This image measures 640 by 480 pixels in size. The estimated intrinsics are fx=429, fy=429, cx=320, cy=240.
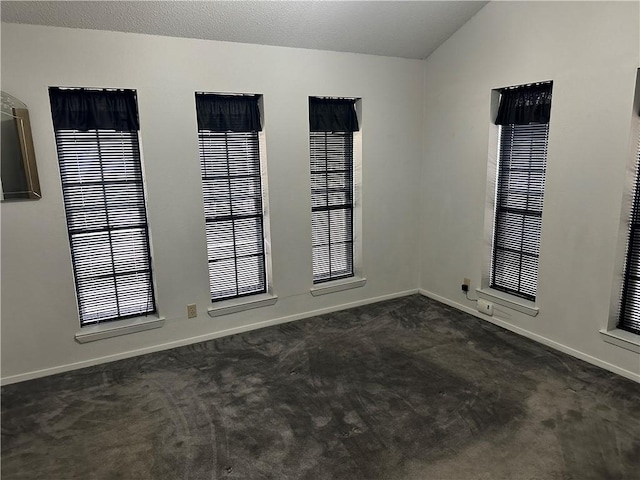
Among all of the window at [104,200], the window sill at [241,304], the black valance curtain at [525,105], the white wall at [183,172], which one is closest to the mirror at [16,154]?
the white wall at [183,172]

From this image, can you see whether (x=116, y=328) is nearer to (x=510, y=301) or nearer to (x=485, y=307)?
(x=485, y=307)

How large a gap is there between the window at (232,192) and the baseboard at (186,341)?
339 mm

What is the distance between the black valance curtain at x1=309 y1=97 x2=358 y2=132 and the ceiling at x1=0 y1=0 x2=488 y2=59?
495 millimetres

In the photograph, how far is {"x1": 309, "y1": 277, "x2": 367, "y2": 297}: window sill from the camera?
14.9ft

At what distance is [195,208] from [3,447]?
213 centimetres

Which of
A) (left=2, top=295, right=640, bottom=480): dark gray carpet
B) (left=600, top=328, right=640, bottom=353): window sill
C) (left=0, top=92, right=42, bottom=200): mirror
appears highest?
(left=0, top=92, right=42, bottom=200): mirror

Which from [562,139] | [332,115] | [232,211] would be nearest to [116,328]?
[232,211]

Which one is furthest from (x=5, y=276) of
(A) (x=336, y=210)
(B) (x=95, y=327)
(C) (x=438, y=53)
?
(C) (x=438, y=53)

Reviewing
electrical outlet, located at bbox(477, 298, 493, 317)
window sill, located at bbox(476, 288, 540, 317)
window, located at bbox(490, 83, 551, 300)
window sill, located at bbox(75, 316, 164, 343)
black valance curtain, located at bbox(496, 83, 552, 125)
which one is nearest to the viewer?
window sill, located at bbox(75, 316, 164, 343)

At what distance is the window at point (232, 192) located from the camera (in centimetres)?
390

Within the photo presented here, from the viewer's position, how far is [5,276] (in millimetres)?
3248

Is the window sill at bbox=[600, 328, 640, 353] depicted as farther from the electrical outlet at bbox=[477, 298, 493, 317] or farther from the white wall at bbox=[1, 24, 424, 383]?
the white wall at bbox=[1, 24, 424, 383]

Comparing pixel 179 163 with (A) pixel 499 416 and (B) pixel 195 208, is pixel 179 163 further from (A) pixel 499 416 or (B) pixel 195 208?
(A) pixel 499 416

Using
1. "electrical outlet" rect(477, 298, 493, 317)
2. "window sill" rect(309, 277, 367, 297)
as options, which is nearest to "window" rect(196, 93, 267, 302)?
"window sill" rect(309, 277, 367, 297)
